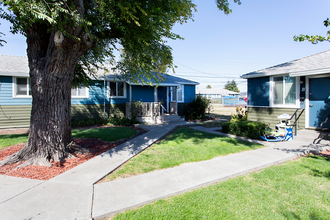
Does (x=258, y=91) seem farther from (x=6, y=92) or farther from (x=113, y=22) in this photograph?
(x=6, y=92)

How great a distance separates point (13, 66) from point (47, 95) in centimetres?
936

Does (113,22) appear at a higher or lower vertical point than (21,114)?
higher

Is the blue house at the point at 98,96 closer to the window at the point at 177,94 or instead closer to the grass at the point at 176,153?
the window at the point at 177,94

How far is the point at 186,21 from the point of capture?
24.9 ft

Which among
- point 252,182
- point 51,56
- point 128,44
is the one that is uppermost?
point 128,44

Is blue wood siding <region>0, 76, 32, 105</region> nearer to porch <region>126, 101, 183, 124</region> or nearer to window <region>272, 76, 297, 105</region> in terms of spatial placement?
porch <region>126, 101, 183, 124</region>

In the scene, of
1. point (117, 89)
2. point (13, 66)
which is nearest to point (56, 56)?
point (117, 89)

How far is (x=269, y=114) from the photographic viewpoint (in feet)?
32.3

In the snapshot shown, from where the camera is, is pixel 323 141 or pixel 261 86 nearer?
pixel 323 141

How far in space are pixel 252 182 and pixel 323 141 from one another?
4.91 metres

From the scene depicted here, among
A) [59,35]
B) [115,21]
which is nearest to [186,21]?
[115,21]

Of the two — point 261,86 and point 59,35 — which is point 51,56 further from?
point 261,86

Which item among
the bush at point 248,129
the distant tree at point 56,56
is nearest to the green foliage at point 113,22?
the distant tree at point 56,56

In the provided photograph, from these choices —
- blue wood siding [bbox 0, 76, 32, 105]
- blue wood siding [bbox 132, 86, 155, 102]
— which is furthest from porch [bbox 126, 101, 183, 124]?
blue wood siding [bbox 0, 76, 32, 105]
